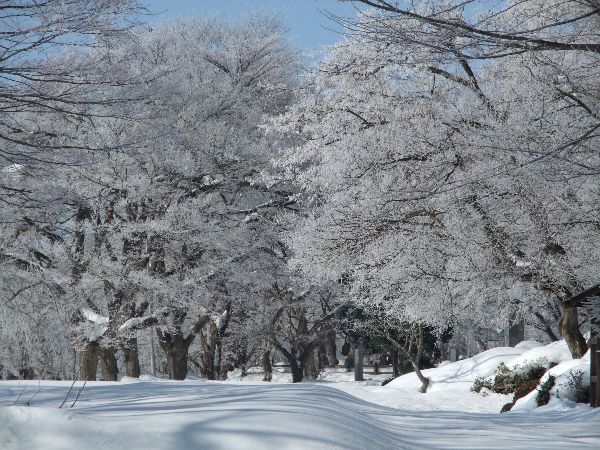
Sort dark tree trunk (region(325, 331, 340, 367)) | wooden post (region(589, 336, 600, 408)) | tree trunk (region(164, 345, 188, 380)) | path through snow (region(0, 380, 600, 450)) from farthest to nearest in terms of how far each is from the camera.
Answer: dark tree trunk (region(325, 331, 340, 367))
tree trunk (region(164, 345, 188, 380))
wooden post (region(589, 336, 600, 408))
path through snow (region(0, 380, 600, 450))

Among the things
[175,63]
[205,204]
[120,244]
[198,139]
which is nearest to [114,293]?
[120,244]

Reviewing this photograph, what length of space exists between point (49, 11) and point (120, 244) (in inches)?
430

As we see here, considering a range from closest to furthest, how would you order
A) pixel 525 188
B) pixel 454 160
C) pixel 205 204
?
pixel 525 188 < pixel 454 160 < pixel 205 204

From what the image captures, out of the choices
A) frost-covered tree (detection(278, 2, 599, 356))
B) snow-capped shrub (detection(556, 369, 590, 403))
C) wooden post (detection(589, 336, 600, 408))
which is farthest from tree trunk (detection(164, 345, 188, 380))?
wooden post (detection(589, 336, 600, 408))

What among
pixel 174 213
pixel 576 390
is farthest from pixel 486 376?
pixel 174 213

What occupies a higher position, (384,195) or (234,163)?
(234,163)

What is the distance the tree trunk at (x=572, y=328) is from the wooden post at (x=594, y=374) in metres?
1.40

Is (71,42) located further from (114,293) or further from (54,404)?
(114,293)

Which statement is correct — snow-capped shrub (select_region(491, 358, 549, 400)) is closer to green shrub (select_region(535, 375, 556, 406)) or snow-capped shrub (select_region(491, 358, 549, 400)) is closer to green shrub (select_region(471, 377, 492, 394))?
green shrub (select_region(471, 377, 492, 394))

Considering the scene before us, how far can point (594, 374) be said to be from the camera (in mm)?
12188

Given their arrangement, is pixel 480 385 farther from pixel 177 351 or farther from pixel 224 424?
pixel 224 424

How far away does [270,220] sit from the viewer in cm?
2036

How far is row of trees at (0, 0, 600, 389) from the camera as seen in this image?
7422mm

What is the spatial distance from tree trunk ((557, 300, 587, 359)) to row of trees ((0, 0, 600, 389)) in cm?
4
